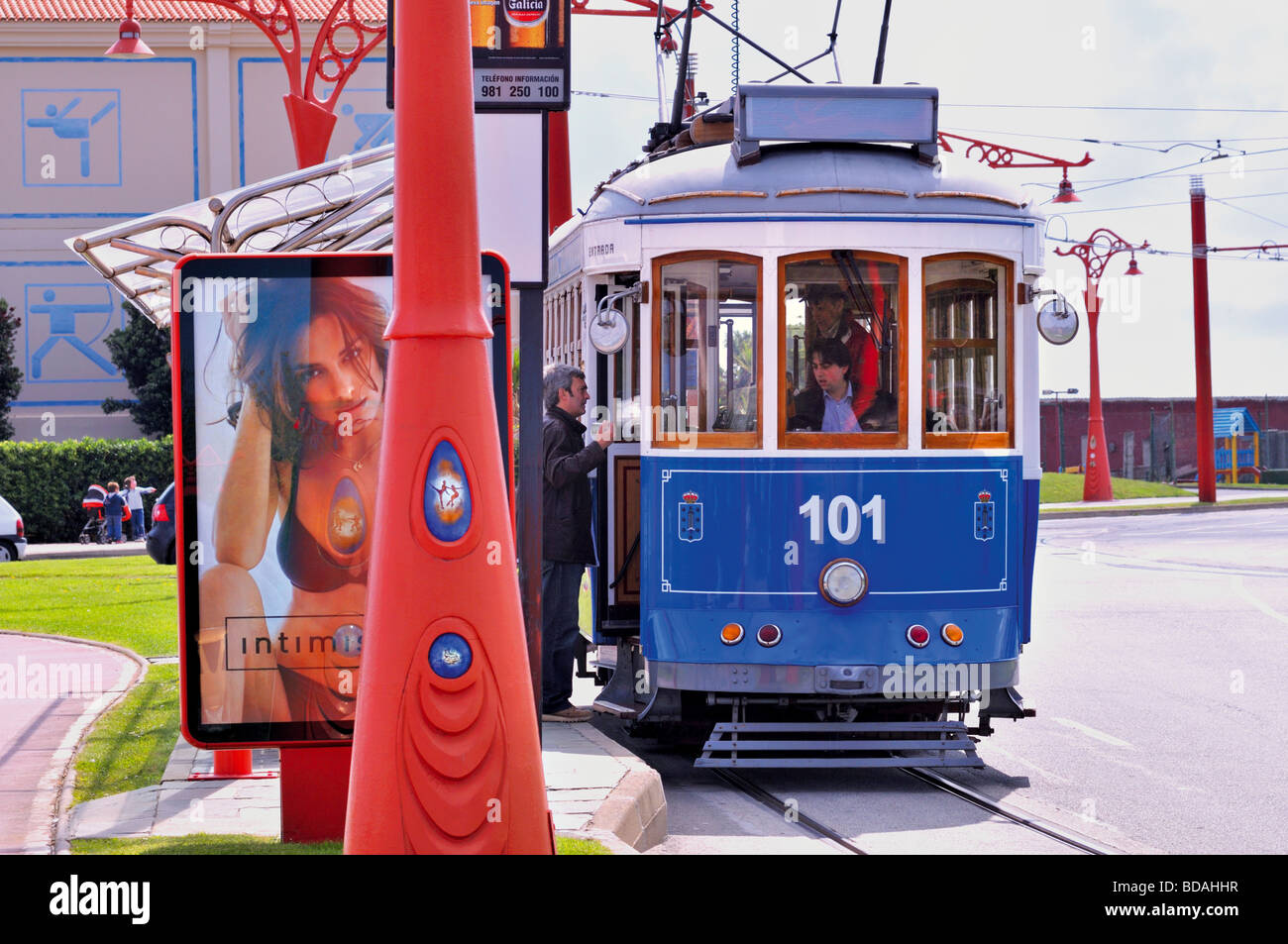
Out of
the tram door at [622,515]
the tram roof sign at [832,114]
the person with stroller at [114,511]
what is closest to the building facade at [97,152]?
the person with stroller at [114,511]

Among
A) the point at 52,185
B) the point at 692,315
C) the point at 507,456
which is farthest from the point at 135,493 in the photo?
the point at 507,456

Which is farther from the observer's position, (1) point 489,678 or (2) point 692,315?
(2) point 692,315

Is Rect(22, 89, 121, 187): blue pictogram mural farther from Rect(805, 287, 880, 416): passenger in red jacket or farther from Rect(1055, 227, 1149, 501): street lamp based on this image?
Rect(805, 287, 880, 416): passenger in red jacket

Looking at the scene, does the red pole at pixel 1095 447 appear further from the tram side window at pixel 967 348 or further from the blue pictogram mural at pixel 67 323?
the tram side window at pixel 967 348

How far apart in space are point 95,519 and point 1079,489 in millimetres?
25914

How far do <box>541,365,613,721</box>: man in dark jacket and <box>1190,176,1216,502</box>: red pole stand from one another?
34.3 meters

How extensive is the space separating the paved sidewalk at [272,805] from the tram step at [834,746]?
0.54m

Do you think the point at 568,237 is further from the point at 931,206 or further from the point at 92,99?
the point at 92,99

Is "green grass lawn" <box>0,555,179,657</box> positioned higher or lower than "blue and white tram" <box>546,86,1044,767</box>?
lower

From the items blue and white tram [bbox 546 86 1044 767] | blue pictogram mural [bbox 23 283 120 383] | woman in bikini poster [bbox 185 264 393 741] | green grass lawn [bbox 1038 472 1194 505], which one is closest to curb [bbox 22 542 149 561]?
blue pictogram mural [bbox 23 283 120 383]

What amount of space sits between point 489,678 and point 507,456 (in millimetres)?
1146

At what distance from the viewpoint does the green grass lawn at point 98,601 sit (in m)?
16.0

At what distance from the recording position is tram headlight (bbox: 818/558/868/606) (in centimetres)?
882

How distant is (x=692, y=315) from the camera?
30.4 ft
